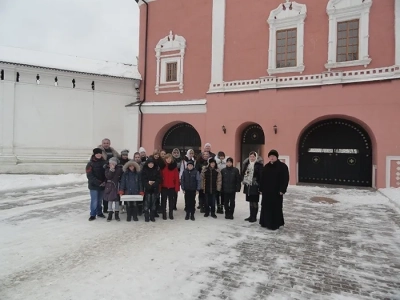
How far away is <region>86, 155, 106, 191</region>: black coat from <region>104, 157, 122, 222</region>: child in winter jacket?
0.66 ft

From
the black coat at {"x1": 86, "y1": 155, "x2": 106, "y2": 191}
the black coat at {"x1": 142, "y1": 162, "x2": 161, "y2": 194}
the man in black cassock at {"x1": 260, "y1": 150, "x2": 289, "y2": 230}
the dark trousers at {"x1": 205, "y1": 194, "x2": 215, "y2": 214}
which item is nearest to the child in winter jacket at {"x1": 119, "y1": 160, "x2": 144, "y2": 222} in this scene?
the black coat at {"x1": 142, "y1": 162, "x2": 161, "y2": 194}

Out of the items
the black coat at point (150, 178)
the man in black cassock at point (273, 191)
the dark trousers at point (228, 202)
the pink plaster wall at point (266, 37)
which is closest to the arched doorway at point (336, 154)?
the pink plaster wall at point (266, 37)

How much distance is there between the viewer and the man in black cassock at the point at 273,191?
6230 millimetres

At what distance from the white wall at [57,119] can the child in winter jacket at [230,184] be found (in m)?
10.8

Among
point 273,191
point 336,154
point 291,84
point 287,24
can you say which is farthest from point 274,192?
point 287,24

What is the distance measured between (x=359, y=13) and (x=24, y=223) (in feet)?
46.8

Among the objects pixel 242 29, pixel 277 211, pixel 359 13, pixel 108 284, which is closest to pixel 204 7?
pixel 242 29

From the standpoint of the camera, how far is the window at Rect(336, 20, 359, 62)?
40.7 ft

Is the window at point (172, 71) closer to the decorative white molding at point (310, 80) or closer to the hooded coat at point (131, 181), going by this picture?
the decorative white molding at point (310, 80)

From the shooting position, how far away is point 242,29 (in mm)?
14508

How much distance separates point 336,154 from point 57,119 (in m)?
14.2

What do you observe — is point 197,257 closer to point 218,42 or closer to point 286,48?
point 286,48

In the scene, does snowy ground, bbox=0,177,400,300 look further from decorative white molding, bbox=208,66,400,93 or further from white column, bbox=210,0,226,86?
white column, bbox=210,0,226,86

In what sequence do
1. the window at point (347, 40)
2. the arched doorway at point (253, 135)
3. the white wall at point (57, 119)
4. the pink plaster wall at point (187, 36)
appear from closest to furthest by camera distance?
the window at point (347, 40), the arched doorway at point (253, 135), the white wall at point (57, 119), the pink plaster wall at point (187, 36)
